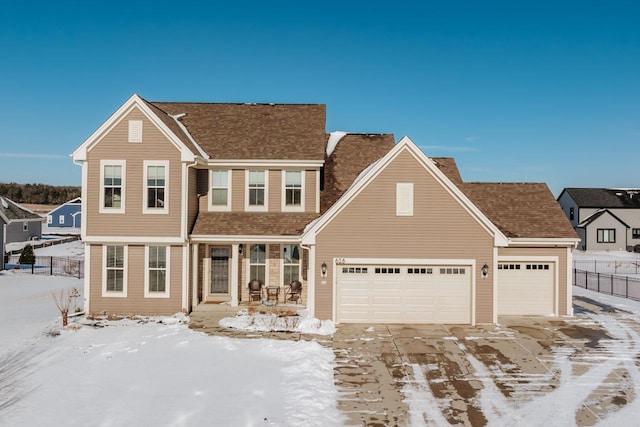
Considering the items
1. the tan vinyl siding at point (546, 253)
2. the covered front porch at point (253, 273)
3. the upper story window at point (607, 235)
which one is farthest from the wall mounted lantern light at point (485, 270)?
the upper story window at point (607, 235)

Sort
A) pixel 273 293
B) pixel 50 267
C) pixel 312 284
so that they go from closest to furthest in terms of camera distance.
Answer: pixel 312 284
pixel 273 293
pixel 50 267

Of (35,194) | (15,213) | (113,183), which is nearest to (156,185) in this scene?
(113,183)

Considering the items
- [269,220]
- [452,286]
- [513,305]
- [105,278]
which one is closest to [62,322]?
[105,278]

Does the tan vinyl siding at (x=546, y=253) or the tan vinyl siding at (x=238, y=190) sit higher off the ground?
the tan vinyl siding at (x=238, y=190)

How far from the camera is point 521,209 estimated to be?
1961 cm

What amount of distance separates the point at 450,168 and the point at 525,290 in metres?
A: 6.96

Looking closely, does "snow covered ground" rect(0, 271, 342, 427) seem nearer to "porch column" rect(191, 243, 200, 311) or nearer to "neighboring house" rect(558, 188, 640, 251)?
"porch column" rect(191, 243, 200, 311)

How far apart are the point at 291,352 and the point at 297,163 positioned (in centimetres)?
855

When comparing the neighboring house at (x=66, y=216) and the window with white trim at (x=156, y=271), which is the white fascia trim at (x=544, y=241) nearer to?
the window with white trim at (x=156, y=271)

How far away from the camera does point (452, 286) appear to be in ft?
54.5

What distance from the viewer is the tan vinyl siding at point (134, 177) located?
17406 millimetres

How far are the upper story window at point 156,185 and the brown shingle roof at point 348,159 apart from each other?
6.48 meters

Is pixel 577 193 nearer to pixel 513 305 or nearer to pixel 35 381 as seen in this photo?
pixel 513 305

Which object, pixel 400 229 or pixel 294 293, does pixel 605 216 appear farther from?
pixel 294 293
